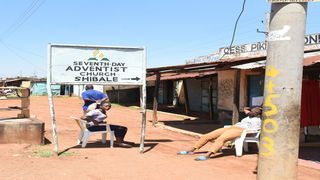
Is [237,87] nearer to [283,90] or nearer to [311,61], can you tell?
[311,61]

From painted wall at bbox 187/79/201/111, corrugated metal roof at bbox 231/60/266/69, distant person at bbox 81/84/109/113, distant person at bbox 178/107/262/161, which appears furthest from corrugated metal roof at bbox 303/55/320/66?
painted wall at bbox 187/79/201/111

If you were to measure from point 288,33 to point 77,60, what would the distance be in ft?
16.0

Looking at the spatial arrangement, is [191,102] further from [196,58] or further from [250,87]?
[250,87]

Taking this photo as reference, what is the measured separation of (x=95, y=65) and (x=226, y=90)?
7.87 metres

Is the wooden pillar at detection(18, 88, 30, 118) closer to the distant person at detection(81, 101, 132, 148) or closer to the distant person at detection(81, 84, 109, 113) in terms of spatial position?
the distant person at detection(81, 84, 109, 113)

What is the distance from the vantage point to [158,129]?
36.7 ft

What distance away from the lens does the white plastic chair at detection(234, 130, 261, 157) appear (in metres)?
6.56

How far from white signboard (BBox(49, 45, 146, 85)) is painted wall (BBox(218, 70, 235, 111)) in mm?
6907

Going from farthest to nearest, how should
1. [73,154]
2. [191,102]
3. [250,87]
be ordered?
[191,102], [250,87], [73,154]

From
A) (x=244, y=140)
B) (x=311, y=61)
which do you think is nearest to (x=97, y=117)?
(x=244, y=140)

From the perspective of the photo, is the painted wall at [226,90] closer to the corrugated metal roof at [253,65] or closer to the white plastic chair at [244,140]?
the corrugated metal roof at [253,65]

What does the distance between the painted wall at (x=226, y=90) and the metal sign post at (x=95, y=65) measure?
6.91 meters

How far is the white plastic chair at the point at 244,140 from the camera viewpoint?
6559mm

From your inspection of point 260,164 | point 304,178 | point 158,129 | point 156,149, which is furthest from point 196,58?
point 260,164
